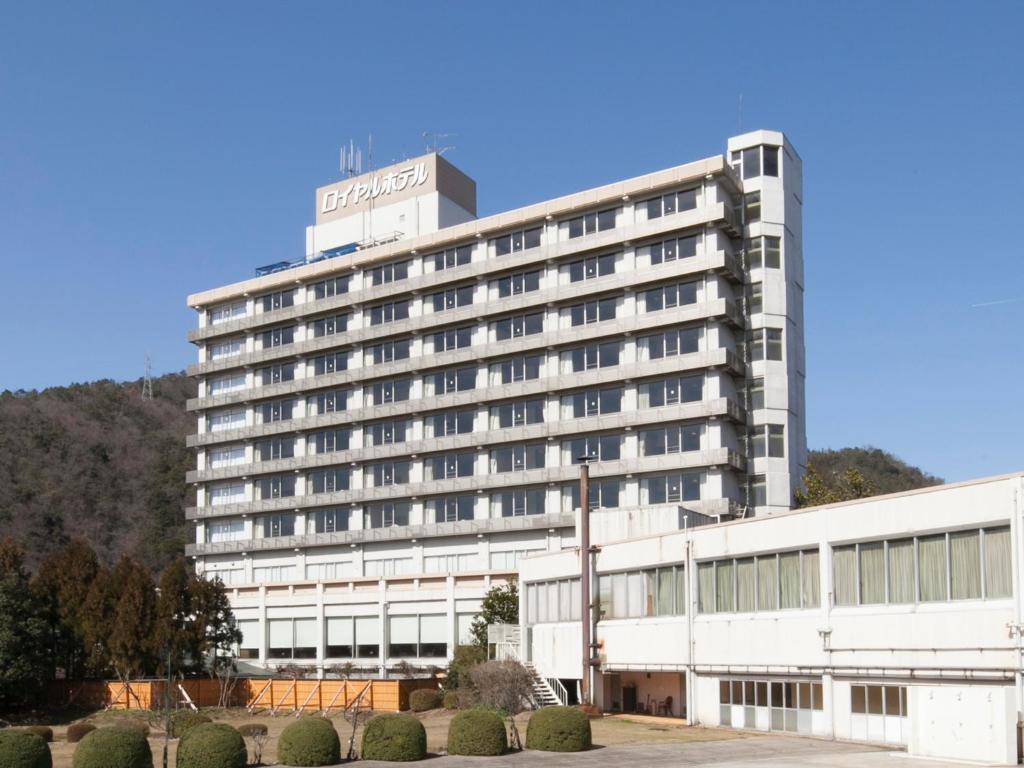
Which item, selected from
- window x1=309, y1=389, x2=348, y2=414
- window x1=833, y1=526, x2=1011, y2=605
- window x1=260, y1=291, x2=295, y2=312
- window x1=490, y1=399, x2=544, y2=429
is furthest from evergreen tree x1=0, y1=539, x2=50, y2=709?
window x1=833, y1=526, x2=1011, y2=605

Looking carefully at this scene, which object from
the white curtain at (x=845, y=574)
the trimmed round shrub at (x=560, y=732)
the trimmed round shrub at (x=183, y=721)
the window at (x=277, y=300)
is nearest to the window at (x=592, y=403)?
the window at (x=277, y=300)

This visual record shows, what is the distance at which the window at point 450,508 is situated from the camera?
333 ft

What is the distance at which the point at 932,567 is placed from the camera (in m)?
40.5

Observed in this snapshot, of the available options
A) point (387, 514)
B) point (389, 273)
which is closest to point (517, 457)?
point (387, 514)

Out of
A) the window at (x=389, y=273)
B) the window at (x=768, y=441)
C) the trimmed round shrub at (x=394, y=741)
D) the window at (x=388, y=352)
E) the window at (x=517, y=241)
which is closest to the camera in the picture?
the trimmed round shrub at (x=394, y=741)

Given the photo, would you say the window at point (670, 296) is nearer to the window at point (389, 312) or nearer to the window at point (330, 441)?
the window at point (389, 312)

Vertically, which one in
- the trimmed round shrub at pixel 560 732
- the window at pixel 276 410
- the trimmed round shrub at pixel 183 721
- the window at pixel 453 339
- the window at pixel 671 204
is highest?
the window at pixel 671 204

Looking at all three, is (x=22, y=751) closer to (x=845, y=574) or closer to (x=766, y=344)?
(x=845, y=574)

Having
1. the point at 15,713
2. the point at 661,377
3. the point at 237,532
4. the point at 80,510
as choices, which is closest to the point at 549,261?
the point at 661,377

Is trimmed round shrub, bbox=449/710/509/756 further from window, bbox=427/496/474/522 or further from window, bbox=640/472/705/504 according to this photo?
window, bbox=427/496/474/522

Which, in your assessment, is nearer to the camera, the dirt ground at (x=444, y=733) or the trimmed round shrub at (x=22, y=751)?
the trimmed round shrub at (x=22, y=751)

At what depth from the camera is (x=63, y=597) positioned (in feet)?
257

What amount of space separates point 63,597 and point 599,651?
37.4 m

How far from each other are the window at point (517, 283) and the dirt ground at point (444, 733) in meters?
42.2
